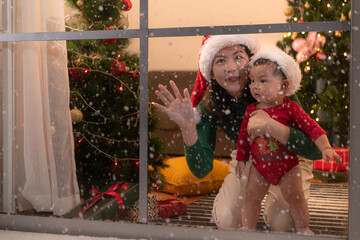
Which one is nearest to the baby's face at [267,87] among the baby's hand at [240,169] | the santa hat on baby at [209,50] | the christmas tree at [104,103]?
the santa hat on baby at [209,50]

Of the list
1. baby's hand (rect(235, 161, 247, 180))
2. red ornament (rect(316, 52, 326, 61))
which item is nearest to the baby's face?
baby's hand (rect(235, 161, 247, 180))

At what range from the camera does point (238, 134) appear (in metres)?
1.47

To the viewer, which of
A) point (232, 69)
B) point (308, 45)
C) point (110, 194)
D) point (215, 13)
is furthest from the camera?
point (308, 45)

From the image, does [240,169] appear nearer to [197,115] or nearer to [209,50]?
[197,115]

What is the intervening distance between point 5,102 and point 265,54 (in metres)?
1.05

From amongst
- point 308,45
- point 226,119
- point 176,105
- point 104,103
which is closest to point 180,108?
point 176,105

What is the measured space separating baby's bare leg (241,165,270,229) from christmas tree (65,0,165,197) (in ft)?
2.23

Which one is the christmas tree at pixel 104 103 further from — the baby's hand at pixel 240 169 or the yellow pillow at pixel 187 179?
the baby's hand at pixel 240 169

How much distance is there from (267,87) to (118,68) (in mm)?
925

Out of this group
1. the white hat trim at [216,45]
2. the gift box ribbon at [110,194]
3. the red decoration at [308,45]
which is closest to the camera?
the white hat trim at [216,45]

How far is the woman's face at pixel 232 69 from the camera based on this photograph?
4.69 feet

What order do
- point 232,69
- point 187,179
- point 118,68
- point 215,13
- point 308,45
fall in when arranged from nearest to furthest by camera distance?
point 232,69
point 215,13
point 187,179
point 118,68
point 308,45

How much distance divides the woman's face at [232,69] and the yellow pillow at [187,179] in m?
0.38

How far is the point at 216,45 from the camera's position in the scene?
1459 mm
